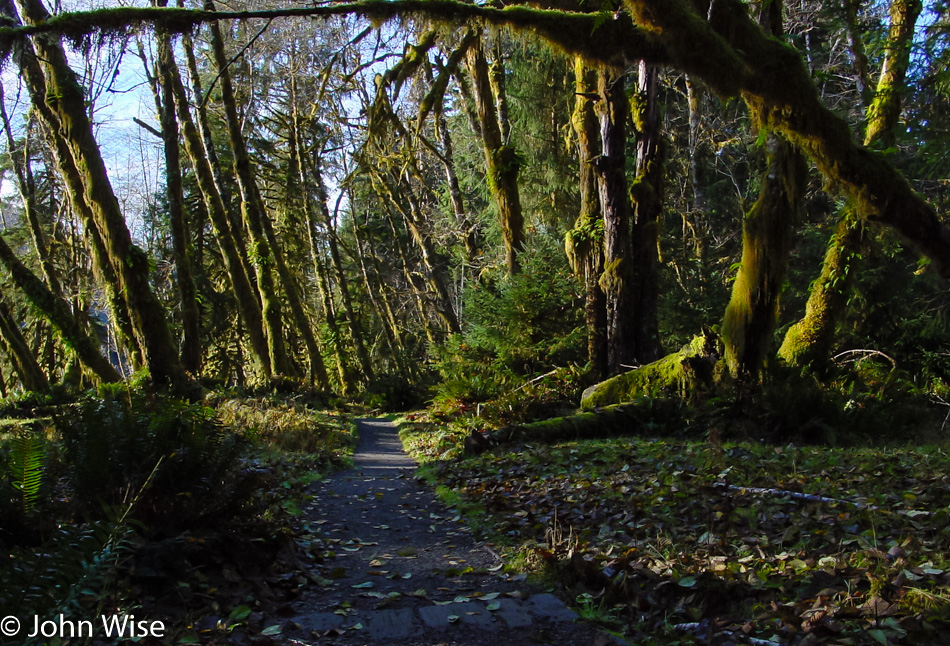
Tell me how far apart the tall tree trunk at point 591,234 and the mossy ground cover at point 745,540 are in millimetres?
5638

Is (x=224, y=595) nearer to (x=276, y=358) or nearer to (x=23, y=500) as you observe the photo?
(x=23, y=500)

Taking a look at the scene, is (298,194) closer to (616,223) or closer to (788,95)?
(616,223)

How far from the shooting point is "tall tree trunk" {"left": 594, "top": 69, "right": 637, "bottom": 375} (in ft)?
39.2

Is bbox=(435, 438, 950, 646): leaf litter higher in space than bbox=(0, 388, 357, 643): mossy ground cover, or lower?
lower

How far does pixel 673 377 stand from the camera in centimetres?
1073

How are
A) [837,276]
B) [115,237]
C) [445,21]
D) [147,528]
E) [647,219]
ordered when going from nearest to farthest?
[147,528] < [445,21] < [115,237] < [837,276] < [647,219]

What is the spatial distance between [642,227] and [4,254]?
49.6 ft

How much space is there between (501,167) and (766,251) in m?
7.25

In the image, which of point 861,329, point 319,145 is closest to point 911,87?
point 861,329

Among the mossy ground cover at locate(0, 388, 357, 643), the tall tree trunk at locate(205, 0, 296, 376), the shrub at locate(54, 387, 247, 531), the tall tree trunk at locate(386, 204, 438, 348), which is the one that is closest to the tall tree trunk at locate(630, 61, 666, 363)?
the mossy ground cover at locate(0, 388, 357, 643)

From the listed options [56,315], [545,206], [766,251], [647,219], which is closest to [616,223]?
[647,219]

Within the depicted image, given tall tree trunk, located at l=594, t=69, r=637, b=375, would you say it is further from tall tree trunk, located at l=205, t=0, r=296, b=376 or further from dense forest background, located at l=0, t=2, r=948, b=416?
tall tree trunk, located at l=205, t=0, r=296, b=376

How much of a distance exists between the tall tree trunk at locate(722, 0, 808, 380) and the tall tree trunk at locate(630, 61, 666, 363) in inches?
84.8

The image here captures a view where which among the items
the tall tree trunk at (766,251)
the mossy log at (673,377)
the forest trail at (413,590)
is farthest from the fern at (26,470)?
the tall tree trunk at (766,251)
